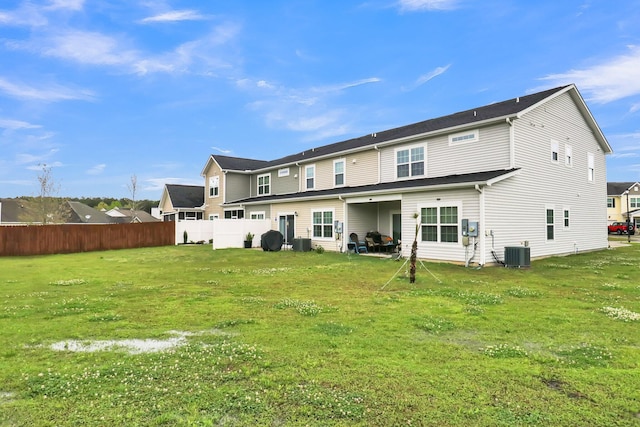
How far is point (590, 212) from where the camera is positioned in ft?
66.5

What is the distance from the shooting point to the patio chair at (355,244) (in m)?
19.1

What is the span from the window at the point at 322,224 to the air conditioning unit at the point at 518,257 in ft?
30.7

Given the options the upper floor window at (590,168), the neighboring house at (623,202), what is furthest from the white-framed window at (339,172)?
the neighboring house at (623,202)

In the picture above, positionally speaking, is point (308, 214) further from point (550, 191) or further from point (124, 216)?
point (124, 216)

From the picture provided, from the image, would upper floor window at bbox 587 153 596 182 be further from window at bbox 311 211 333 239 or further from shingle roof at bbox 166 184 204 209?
shingle roof at bbox 166 184 204 209

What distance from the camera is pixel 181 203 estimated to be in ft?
117

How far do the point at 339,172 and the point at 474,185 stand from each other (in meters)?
10.1

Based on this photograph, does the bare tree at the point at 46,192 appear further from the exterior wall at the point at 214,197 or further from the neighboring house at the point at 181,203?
the exterior wall at the point at 214,197

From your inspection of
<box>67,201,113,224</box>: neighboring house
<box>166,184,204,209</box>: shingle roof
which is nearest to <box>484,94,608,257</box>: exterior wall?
<box>166,184,204,209</box>: shingle roof

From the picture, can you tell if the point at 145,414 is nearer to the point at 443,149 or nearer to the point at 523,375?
the point at 523,375

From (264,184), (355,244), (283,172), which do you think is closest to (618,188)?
(283,172)

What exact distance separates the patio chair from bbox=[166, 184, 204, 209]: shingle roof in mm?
22337

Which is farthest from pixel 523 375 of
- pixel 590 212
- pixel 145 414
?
pixel 590 212

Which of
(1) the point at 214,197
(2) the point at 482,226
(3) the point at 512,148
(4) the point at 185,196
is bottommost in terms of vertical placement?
(2) the point at 482,226
